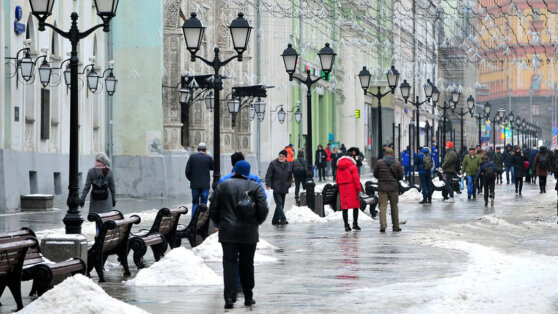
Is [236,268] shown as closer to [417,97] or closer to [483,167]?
[483,167]

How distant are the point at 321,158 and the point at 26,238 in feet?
163

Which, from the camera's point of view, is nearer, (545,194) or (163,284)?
(163,284)

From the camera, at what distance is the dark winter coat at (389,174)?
79.5 ft

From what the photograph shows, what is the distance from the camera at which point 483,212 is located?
33.1 metres

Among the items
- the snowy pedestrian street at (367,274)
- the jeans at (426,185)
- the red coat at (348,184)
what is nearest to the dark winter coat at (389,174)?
the red coat at (348,184)

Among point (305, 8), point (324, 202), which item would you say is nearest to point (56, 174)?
point (324, 202)

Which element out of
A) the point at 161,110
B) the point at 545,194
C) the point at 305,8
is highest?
the point at 305,8

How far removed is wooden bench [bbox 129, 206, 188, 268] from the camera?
53.7 feet

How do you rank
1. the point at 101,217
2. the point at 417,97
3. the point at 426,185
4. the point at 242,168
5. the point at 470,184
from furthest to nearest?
the point at 417,97
the point at 470,184
the point at 426,185
the point at 101,217
the point at 242,168

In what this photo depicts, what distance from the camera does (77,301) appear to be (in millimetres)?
10797

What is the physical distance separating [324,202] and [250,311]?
59.4 ft

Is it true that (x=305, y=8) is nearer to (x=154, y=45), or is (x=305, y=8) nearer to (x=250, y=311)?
(x=154, y=45)

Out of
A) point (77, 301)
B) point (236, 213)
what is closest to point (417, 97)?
point (236, 213)

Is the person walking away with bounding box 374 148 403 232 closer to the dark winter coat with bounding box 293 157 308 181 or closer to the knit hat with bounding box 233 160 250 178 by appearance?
the knit hat with bounding box 233 160 250 178
